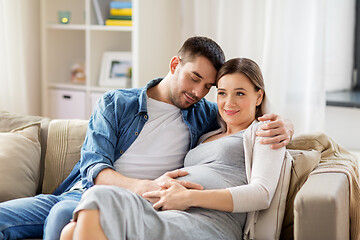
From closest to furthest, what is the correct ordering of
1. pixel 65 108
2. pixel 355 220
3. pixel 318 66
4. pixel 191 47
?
pixel 355 220 → pixel 191 47 → pixel 318 66 → pixel 65 108

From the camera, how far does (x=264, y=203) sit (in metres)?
1.79

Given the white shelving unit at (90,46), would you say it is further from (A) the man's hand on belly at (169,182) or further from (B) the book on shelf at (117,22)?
(A) the man's hand on belly at (169,182)

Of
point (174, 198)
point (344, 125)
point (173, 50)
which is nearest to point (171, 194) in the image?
point (174, 198)

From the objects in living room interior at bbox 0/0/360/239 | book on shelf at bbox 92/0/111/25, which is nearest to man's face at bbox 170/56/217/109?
living room interior at bbox 0/0/360/239

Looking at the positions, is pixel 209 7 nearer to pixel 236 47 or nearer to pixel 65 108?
pixel 236 47

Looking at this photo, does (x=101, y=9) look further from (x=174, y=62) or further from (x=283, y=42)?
(x=174, y=62)

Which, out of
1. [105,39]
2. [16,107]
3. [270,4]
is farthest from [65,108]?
[270,4]

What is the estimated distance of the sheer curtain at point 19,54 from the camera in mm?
3496

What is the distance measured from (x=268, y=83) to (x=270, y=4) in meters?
0.48

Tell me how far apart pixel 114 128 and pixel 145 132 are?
0.42 ft

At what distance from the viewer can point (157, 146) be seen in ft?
6.95

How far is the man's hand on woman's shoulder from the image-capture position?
185 centimetres

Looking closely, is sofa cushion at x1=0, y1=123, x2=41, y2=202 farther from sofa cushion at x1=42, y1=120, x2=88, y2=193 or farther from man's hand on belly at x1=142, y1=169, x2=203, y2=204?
man's hand on belly at x1=142, y1=169, x2=203, y2=204

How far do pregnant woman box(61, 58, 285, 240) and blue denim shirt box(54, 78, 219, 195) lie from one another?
0.11 meters
